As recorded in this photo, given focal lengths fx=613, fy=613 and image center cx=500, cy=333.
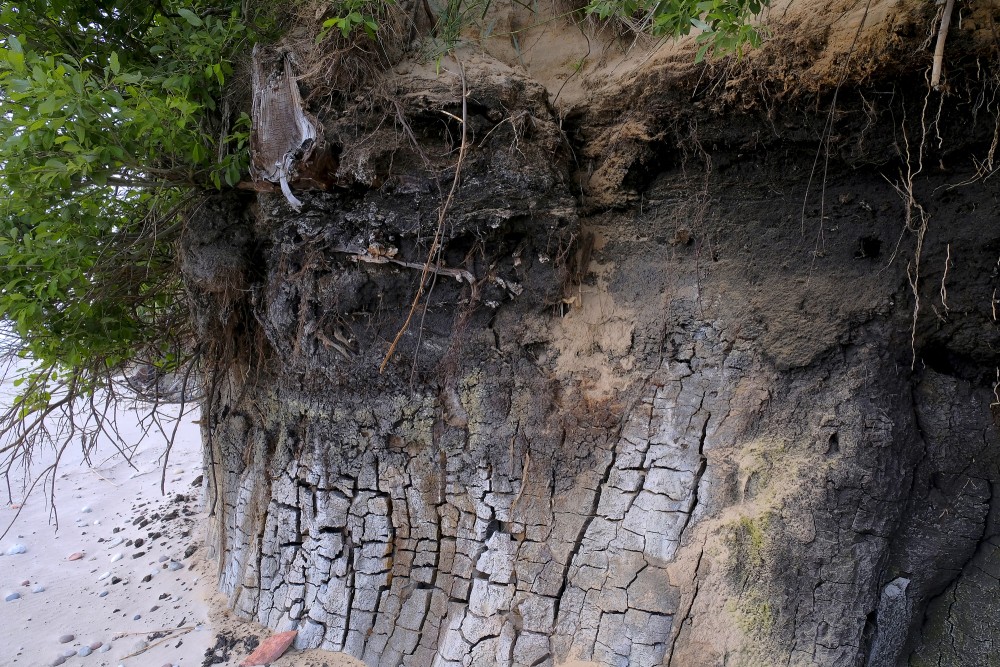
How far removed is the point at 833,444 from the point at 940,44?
4.59 feet

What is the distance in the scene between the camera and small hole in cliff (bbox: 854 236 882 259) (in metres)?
2.37

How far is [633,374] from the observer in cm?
273

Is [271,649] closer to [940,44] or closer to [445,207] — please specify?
[445,207]

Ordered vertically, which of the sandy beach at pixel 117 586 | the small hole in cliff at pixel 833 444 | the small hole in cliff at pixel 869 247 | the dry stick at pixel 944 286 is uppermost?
the small hole in cliff at pixel 869 247

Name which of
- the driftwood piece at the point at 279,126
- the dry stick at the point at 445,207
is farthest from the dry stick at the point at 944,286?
the driftwood piece at the point at 279,126

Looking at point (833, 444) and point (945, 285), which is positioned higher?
point (945, 285)

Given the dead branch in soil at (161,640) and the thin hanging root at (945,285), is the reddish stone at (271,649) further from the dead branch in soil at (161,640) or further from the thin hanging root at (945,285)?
the thin hanging root at (945,285)

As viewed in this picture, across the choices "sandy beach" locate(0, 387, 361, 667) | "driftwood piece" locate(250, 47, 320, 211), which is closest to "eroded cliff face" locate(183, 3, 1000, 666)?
"driftwood piece" locate(250, 47, 320, 211)

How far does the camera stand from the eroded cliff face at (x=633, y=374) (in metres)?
2.29

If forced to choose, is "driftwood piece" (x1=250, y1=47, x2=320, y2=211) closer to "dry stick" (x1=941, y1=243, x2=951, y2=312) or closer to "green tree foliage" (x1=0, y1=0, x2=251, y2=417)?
"green tree foliage" (x1=0, y1=0, x2=251, y2=417)

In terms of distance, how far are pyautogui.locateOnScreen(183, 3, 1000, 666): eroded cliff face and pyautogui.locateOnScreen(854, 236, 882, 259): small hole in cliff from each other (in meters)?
0.01

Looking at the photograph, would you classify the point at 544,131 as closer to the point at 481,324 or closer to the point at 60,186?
the point at 481,324

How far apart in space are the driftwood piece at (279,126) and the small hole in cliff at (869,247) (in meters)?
2.32

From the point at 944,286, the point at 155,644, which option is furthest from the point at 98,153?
the point at 944,286
